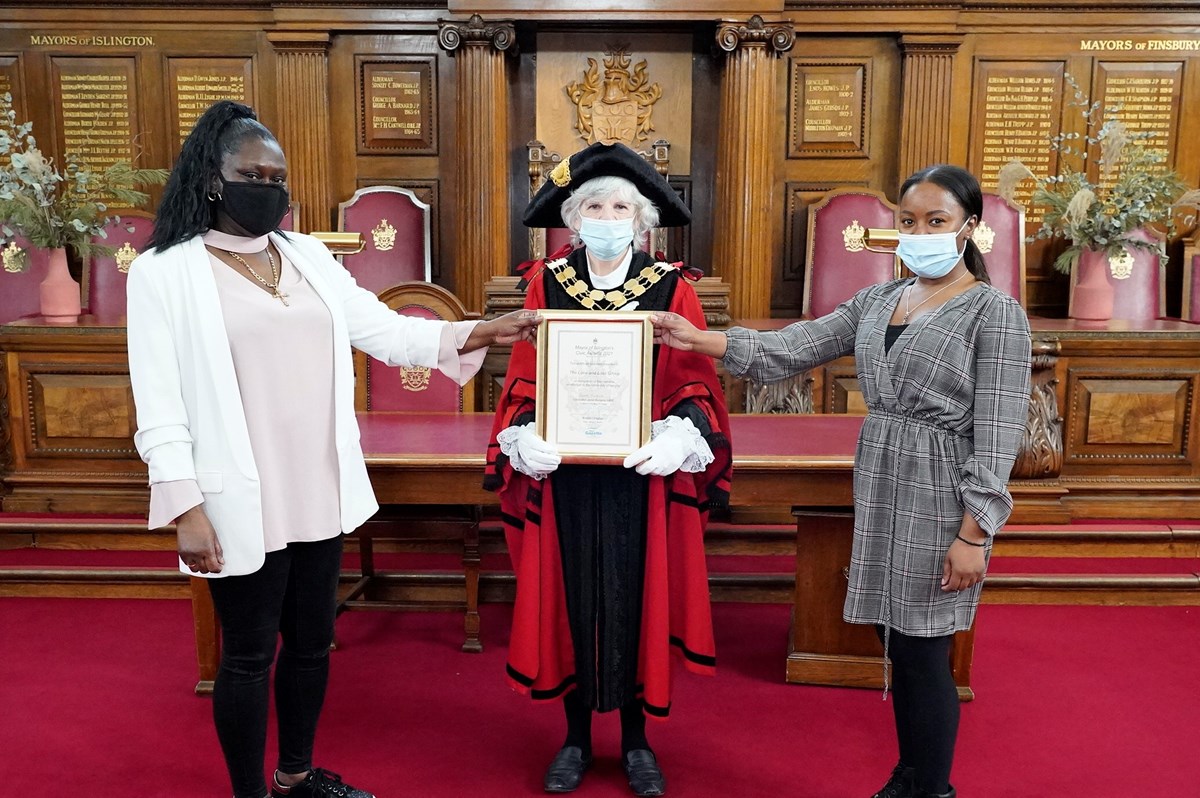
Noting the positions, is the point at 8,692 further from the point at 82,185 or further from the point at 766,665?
the point at 82,185

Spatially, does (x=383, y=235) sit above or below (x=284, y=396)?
above

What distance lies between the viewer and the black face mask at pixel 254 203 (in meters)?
1.92

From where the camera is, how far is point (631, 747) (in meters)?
2.52

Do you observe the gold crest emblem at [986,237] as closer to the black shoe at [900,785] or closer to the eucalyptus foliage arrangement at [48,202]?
the black shoe at [900,785]

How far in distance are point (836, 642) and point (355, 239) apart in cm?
209

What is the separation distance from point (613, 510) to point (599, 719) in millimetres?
884

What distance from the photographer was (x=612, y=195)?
86.7 inches

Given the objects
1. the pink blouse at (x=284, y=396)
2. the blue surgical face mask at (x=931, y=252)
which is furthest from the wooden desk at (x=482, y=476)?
the blue surgical face mask at (x=931, y=252)

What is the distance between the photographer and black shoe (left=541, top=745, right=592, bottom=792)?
248 centimetres

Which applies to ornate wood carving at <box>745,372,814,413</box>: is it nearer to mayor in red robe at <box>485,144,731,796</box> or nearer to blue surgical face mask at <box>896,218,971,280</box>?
mayor in red robe at <box>485,144,731,796</box>

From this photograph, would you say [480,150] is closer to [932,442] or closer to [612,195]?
[612,195]

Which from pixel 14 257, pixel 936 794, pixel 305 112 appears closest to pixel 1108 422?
pixel 936 794

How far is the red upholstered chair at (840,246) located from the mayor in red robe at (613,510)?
3.62 m

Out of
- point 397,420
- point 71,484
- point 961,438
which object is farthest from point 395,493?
point 71,484
